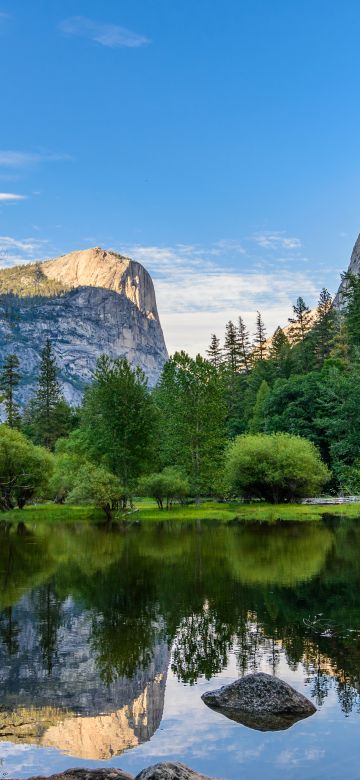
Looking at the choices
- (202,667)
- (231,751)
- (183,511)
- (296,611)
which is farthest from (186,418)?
(231,751)

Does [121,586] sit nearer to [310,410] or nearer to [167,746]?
[167,746]

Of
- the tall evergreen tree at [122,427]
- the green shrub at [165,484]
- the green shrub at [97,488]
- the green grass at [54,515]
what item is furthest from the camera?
the tall evergreen tree at [122,427]

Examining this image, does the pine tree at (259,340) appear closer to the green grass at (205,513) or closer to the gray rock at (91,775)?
the green grass at (205,513)

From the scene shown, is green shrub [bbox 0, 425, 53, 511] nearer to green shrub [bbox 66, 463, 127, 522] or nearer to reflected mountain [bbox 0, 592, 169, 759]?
green shrub [bbox 66, 463, 127, 522]

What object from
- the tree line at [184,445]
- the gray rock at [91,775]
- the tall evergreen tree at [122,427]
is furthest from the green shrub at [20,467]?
the gray rock at [91,775]

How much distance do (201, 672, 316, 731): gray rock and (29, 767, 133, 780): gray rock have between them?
3775mm

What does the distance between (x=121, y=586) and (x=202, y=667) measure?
1158 centimetres

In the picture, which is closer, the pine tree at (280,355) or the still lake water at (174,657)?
the still lake water at (174,657)

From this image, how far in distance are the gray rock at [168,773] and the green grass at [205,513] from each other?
168 feet

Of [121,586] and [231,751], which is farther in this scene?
[121,586]

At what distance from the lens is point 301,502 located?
72.6 m

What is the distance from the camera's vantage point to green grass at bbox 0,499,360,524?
62481 mm

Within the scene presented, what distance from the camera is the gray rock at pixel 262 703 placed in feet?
42.6

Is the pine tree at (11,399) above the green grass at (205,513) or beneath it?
above
